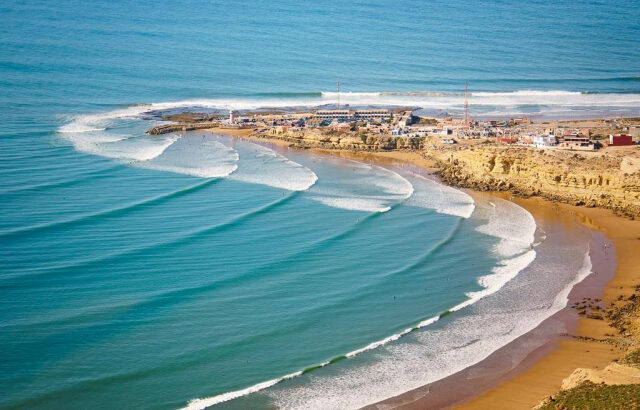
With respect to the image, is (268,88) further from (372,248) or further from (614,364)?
(614,364)

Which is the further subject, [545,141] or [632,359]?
[545,141]

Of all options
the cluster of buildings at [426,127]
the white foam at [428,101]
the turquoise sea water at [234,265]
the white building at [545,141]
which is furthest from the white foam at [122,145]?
the white building at [545,141]

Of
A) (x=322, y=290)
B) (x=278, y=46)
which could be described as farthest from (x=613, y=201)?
(x=278, y=46)

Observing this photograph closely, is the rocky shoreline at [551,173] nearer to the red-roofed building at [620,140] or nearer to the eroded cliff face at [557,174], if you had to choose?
the eroded cliff face at [557,174]

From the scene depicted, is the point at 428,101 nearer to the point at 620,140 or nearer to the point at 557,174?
the point at 620,140

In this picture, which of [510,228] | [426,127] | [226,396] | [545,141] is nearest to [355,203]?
[510,228]
